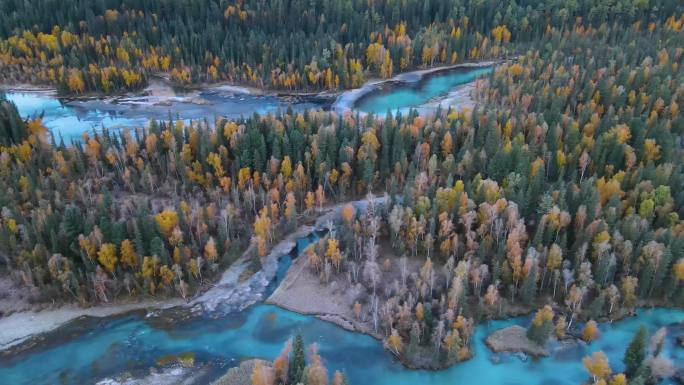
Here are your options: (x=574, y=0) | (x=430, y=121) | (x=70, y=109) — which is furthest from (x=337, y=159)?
(x=574, y=0)

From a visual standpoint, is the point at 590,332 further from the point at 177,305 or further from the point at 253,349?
the point at 177,305

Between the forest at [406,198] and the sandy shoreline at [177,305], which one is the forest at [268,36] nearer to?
the forest at [406,198]

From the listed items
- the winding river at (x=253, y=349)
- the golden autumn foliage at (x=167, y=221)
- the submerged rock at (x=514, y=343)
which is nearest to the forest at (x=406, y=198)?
the golden autumn foliage at (x=167, y=221)

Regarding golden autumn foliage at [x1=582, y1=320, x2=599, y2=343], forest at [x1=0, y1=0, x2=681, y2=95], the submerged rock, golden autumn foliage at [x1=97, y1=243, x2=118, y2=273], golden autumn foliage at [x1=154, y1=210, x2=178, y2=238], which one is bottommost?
the submerged rock

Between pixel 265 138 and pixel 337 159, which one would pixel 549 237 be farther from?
pixel 265 138

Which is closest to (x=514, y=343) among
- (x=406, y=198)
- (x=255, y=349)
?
(x=406, y=198)

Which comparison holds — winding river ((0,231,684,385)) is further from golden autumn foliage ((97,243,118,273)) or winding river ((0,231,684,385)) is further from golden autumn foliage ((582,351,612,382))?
golden autumn foliage ((97,243,118,273))

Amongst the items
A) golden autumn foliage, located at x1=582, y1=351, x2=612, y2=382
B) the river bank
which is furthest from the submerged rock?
the river bank
